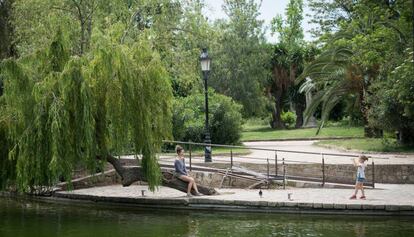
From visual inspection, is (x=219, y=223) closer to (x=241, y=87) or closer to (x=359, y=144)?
(x=359, y=144)

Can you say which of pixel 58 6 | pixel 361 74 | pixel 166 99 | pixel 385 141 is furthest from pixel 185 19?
pixel 166 99

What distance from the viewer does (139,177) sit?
707 inches

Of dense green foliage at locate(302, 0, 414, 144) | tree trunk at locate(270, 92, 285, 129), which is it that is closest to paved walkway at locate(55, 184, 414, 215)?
dense green foliage at locate(302, 0, 414, 144)

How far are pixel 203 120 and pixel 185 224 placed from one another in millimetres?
15529

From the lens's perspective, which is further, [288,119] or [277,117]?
[288,119]

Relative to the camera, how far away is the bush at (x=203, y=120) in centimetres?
3028

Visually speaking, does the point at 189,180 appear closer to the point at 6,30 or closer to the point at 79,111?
the point at 79,111

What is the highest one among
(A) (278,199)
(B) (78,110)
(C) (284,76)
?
(C) (284,76)

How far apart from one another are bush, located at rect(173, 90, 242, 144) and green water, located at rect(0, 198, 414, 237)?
1243 cm

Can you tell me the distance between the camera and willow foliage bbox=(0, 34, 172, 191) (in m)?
15.8

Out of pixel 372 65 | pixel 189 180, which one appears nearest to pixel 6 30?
pixel 189 180

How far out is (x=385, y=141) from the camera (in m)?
29.2

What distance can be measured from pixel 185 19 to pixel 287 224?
729 inches

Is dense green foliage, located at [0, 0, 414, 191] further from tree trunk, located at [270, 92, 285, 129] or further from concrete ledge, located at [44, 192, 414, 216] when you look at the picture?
tree trunk, located at [270, 92, 285, 129]
